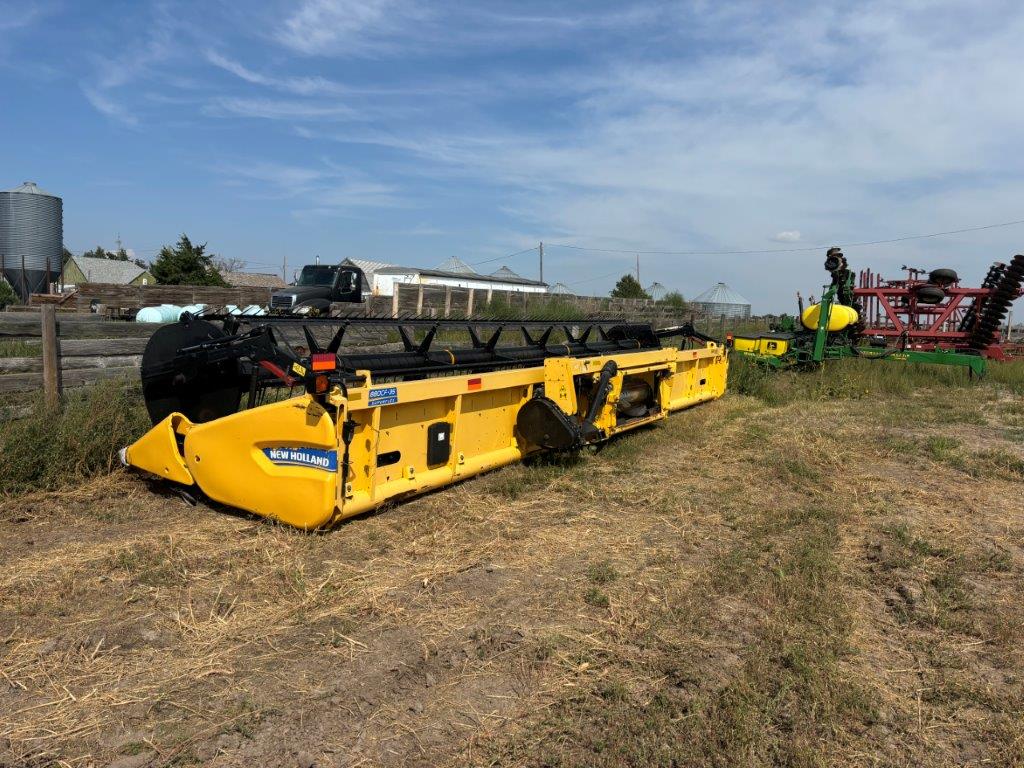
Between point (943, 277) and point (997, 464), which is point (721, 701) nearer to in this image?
point (997, 464)

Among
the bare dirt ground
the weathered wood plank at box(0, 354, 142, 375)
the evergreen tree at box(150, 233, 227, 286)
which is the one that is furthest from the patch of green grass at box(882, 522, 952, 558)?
the evergreen tree at box(150, 233, 227, 286)

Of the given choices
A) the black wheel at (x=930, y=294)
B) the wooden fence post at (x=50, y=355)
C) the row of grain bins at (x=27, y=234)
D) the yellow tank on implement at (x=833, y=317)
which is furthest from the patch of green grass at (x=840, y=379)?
the row of grain bins at (x=27, y=234)

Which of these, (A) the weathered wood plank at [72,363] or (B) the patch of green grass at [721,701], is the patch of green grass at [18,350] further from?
(B) the patch of green grass at [721,701]

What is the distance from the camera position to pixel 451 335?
12.2m

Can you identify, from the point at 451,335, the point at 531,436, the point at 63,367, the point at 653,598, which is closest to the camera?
the point at 653,598

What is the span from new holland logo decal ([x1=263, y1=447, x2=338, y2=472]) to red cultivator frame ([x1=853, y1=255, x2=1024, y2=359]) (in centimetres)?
1099

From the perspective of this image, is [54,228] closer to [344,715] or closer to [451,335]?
[451,335]

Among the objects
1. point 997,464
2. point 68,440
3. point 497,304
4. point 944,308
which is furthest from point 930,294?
point 68,440

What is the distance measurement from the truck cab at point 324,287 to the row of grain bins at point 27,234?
90.4 ft

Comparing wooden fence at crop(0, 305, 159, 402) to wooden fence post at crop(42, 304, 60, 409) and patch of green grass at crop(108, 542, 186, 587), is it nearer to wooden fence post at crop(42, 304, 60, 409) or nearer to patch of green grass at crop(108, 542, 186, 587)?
wooden fence post at crop(42, 304, 60, 409)

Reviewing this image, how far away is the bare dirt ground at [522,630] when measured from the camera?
2.34m

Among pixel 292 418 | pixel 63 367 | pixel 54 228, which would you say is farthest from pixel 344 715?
pixel 54 228

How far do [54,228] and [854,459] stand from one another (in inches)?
1650

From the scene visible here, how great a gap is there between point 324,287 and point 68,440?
1011 cm
